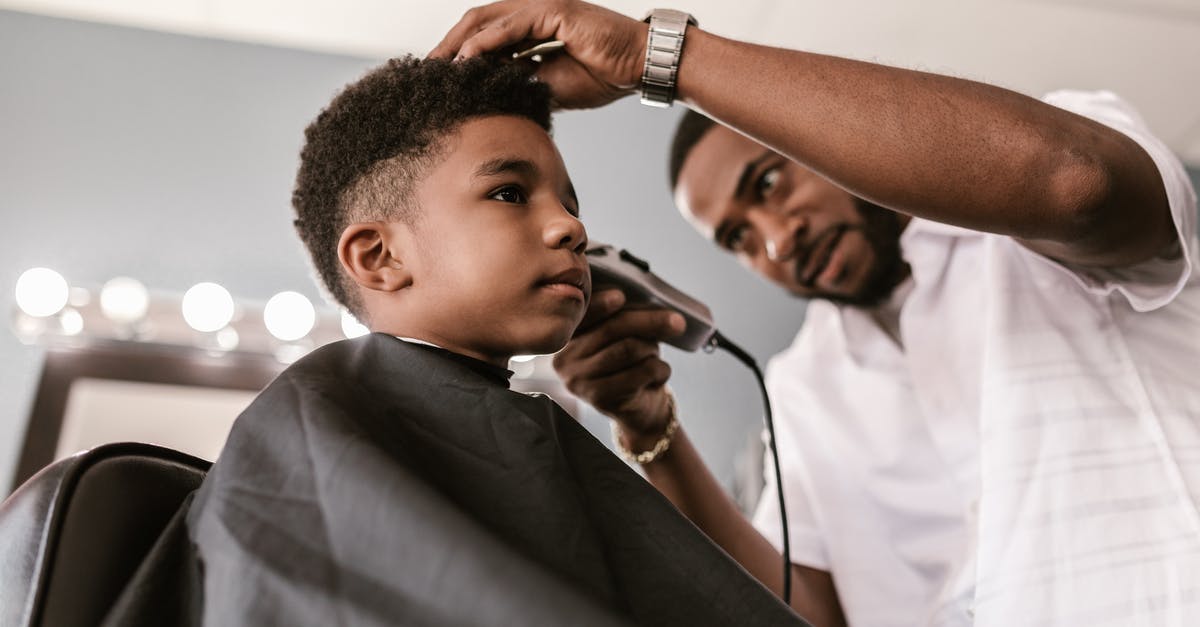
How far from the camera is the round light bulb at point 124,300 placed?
2533 millimetres

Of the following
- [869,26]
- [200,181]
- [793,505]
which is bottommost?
[793,505]

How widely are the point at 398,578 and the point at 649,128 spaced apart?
268 cm

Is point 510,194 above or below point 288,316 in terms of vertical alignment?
above

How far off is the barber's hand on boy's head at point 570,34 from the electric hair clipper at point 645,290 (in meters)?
0.22

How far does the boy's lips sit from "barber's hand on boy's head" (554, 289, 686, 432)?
0.15 metres

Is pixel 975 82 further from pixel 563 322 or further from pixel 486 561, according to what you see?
pixel 486 561

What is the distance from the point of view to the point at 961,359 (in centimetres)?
149

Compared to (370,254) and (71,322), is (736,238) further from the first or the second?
(71,322)

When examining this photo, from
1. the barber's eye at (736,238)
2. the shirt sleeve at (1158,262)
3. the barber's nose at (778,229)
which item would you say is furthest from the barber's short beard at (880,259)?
the shirt sleeve at (1158,262)

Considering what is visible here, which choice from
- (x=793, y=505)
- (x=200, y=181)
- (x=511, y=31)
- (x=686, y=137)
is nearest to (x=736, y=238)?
(x=686, y=137)

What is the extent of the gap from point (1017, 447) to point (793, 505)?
0.52 meters

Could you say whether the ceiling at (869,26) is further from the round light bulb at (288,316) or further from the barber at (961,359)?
the barber at (961,359)

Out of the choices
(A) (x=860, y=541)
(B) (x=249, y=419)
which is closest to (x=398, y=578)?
(B) (x=249, y=419)

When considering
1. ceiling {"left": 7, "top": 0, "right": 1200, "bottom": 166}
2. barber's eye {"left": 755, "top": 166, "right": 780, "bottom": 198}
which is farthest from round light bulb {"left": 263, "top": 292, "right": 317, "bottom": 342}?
barber's eye {"left": 755, "top": 166, "right": 780, "bottom": 198}
